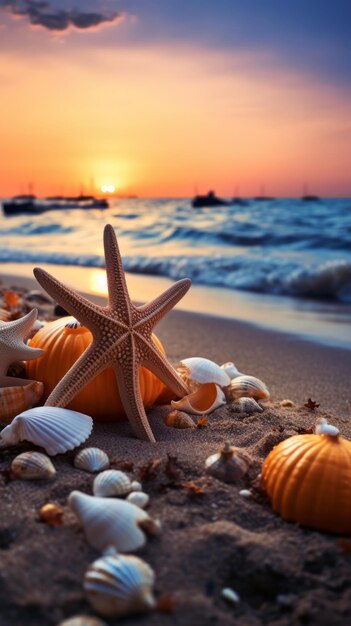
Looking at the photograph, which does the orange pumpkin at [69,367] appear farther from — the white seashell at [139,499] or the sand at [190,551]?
the white seashell at [139,499]

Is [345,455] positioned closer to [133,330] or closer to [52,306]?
[133,330]

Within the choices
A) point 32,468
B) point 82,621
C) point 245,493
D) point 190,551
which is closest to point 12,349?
point 32,468

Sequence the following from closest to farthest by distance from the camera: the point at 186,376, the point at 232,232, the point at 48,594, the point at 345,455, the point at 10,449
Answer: the point at 48,594
the point at 345,455
the point at 10,449
the point at 186,376
the point at 232,232

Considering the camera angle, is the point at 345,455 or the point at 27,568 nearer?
the point at 27,568

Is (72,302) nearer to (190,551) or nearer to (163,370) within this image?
(163,370)

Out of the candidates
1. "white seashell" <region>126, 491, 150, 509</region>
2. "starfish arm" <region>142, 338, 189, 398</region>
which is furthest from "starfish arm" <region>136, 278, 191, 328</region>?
"white seashell" <region>126, 491, 150, 509</region>

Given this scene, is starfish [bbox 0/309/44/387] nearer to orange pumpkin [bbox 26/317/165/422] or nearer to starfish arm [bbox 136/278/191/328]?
orange pumpkin [bbox 26/317/165/422]

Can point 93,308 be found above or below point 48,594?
above

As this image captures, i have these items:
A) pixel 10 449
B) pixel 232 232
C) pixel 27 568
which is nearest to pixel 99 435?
pixel 10 449
